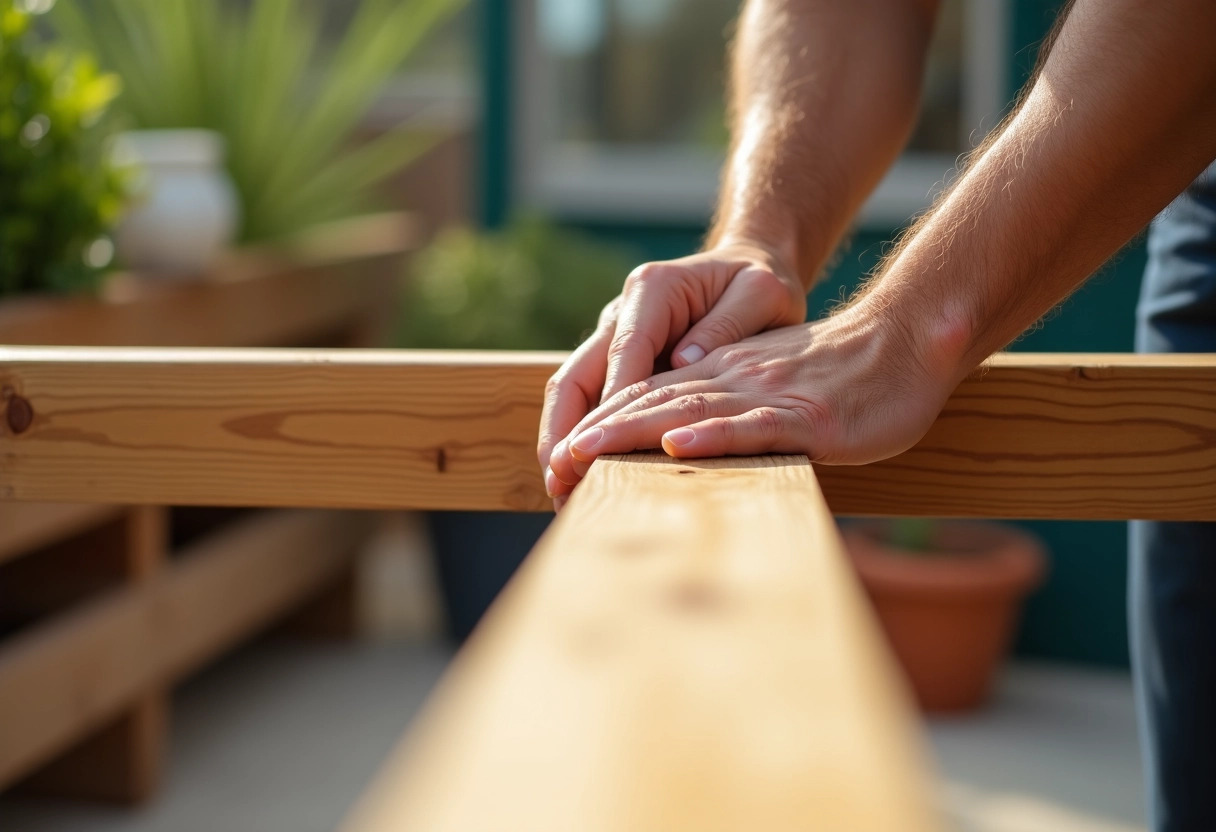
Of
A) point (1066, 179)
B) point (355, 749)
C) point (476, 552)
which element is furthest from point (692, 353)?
point (476, 552)

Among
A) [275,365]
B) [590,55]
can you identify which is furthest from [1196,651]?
[590,55]

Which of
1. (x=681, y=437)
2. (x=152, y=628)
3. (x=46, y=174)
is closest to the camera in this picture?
(x=681, y=437)

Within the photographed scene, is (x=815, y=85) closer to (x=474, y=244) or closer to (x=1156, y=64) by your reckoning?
(x=1156, y=64)

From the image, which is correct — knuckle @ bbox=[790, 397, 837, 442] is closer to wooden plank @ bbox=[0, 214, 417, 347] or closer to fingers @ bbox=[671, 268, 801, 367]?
fingers @ bbox=[671, 268, 801, 367]

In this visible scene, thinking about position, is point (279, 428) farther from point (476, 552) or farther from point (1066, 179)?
point (476, 552)

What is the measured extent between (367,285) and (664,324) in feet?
8.04

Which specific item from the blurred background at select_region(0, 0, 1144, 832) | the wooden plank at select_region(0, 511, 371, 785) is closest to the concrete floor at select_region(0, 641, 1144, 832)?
the blurred background at select_region(0, 0, 1144, 832)

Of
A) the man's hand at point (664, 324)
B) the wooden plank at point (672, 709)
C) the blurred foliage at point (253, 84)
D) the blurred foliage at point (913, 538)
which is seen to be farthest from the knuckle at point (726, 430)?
the blurred foliage at point (253, 84)

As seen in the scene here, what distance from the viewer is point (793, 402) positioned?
0.77m

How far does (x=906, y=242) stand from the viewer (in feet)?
2.91

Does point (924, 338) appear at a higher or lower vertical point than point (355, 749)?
higher

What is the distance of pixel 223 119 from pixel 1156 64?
258 cm

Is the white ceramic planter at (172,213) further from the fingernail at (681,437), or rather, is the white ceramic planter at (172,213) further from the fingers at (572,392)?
the fingernail at (681,437)

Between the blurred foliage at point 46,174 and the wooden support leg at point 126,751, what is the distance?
0.45m
